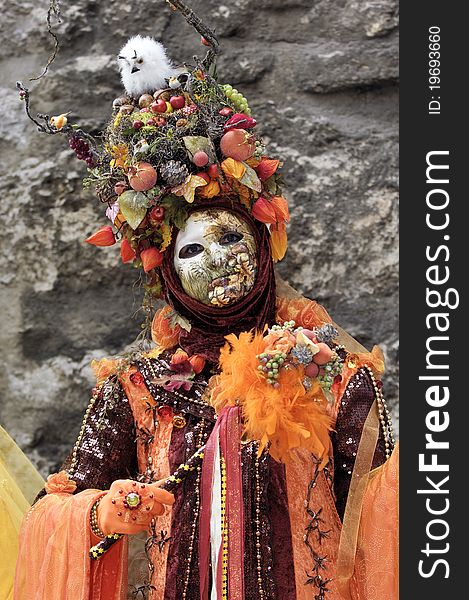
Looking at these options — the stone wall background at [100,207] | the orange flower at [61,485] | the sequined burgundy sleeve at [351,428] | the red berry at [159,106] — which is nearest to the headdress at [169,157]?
the red berry at [159,106]

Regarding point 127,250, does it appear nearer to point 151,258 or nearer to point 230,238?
point 151,258

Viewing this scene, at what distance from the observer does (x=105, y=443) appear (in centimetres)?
217

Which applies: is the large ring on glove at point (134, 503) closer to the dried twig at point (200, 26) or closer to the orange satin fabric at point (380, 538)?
the orange satin fabric at point (380, 538)

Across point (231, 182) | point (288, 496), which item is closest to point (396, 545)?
point (288, 496)

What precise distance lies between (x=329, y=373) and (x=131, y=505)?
457mm

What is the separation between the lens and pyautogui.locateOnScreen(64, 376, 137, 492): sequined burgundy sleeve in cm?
215

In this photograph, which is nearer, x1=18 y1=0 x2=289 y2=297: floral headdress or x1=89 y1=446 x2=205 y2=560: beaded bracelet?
x1=89 y1=446 x2=205 y2=560: beaded bracelet

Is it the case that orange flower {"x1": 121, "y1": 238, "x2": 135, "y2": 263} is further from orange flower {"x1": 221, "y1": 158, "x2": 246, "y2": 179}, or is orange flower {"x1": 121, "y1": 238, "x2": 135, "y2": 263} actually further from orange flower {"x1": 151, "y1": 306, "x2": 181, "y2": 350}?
orange flower {"x1": 221, "y1": 158, "x2": 246, "y2": 179}

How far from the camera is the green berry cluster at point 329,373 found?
1.94m

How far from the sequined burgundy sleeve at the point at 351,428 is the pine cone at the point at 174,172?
0.55m

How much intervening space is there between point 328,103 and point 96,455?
4.36 feet

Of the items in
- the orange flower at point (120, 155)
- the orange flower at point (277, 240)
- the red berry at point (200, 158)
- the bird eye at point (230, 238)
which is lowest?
the bird eye at point (230, 238)

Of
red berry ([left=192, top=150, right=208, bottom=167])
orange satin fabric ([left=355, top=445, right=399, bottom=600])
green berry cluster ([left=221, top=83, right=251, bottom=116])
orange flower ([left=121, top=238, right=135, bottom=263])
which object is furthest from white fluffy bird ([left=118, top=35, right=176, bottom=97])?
orange satin fabric ([left=355, top=445, right=399, bottom=600])

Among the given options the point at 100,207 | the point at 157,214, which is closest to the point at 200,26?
the point at 157,214
